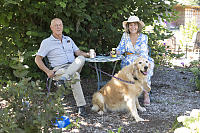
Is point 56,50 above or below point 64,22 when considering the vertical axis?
below

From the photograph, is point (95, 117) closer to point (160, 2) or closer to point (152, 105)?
point (152, 105)

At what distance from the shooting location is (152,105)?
161 inches

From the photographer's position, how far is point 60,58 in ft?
12.3

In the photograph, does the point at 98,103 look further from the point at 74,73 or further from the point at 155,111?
the point at 155,111

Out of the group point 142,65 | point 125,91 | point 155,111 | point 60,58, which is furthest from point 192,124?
point 60,58

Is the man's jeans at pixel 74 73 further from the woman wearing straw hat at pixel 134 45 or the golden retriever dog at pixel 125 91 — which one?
the woman wearing straw hat at pixel 134 45

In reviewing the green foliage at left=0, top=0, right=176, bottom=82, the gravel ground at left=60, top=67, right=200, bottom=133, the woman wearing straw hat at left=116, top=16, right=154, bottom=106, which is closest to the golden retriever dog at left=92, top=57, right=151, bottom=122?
the gravel ground at left=60, top=67, right=200, bottom=133

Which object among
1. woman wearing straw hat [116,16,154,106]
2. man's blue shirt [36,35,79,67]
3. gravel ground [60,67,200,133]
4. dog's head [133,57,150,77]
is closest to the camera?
gravel ground [60,67,200,133]

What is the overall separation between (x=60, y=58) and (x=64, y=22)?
926 mm

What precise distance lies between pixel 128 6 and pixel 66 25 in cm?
132

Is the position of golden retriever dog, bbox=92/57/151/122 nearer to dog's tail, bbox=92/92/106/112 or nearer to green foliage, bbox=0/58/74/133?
dog's tail, bbox=92/92/106/112

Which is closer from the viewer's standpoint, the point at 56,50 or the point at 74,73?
the point at 74,73

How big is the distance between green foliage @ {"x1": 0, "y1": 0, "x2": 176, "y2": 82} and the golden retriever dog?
41.3 inches

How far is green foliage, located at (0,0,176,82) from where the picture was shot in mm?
4066
